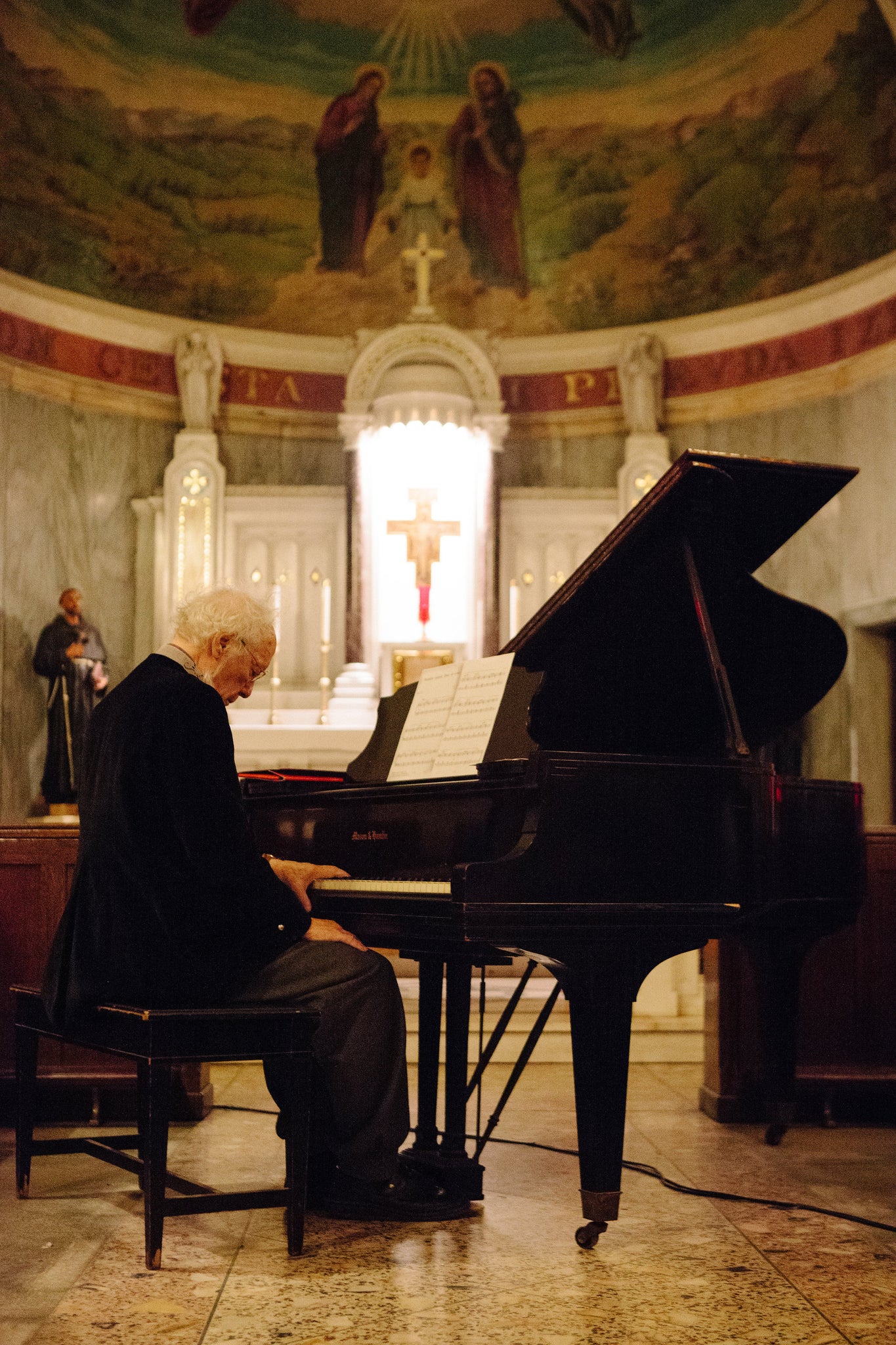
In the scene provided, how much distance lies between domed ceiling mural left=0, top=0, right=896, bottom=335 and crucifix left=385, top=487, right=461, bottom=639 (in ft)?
6.30

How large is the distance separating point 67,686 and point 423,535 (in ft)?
8.22

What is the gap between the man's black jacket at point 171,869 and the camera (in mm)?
3014

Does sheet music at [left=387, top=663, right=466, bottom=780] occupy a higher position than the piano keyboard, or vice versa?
sheet music at [left=387, top=663, right=466, bottom=780]

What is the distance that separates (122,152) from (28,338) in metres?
1.63

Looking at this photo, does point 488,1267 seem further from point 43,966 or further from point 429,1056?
point 43,966

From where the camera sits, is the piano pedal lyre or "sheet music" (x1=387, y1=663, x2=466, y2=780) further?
"sheet music" (x1=387, y1=663, x2=466, y2=780)

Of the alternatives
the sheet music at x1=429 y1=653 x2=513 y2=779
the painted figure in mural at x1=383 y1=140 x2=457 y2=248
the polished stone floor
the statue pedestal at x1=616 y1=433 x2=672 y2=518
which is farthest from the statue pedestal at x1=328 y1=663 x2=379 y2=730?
the sheet music at x1=429 y1=653 x2=513 y2=779

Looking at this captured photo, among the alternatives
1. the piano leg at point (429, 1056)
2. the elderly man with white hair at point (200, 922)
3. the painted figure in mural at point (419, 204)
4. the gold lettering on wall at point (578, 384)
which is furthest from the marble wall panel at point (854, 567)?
the elderly man with white hair at point (200, 922)

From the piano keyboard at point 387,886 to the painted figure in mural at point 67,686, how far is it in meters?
5.88

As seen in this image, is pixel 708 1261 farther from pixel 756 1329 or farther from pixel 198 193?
pixel 198 193

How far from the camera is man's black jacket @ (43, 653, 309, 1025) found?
3.01 metres

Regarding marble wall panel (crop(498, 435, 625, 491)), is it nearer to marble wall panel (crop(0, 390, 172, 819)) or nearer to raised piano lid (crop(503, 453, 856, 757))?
marble wall panel (crop(0, 390, 172, 819))

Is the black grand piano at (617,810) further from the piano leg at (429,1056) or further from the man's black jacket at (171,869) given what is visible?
the man's black jacket at (171,869)

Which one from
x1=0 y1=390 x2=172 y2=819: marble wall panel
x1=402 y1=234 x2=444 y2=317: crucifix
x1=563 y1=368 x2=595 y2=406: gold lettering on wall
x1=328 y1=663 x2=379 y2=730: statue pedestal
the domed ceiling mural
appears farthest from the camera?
x1=563 y1=368 x2=595 y2=406: gold lettering on wall
